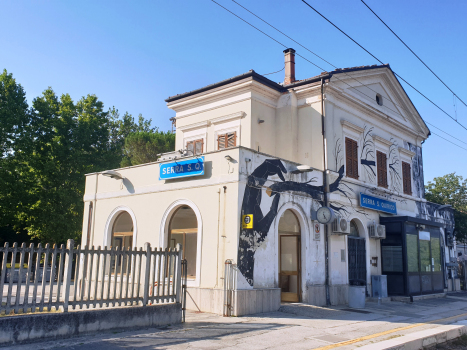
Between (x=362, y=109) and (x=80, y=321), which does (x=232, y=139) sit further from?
(x=80, y=321)

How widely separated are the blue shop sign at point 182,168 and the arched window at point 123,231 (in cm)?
279

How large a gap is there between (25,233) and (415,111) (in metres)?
31.5

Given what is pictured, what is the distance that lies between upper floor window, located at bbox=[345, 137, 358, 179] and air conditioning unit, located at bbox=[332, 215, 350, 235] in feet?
9.12

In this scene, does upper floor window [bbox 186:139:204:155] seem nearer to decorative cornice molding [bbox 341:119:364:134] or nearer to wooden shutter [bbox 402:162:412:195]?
decorative cornice molding [bbox 341:119:364:134]

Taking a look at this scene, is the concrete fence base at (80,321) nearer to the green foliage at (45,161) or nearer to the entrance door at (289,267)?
the entrance door at (289,267)

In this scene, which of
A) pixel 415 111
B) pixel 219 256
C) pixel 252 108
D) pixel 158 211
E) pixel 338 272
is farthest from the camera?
pixel 415 111

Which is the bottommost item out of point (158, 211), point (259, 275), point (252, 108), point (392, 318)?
point (392, 318)

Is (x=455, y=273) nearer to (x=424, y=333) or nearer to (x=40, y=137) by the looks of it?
(x=424, y=333)

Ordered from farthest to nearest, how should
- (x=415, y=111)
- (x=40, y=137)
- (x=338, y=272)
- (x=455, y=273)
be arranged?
(x=40, y=137), (x=455, y=273), (x=415, y=111), (x=338, y=272)

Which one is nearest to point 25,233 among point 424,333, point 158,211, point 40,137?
point 40,137

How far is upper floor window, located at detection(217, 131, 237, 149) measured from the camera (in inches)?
687

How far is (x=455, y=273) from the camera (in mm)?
24547

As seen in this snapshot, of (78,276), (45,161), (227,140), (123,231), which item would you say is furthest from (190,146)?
(45,161)

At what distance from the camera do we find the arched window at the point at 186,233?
13.8 metres
